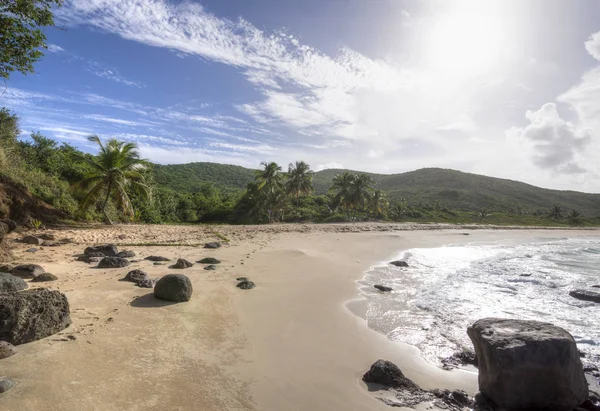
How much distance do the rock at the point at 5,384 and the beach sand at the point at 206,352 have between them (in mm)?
111

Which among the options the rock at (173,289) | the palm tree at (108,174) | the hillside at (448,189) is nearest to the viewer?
the rock at (173,289)

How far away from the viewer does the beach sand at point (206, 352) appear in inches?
150

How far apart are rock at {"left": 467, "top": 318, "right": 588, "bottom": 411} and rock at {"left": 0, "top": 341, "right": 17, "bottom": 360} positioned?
261 inches

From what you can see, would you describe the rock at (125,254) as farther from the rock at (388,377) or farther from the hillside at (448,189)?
the hillside at (448,189)

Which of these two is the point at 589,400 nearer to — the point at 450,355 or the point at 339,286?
the point at 450,355

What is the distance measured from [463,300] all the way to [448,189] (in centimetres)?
10680

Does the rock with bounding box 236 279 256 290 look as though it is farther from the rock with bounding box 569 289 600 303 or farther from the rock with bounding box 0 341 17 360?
the rock with bounding box 569 289 600 303

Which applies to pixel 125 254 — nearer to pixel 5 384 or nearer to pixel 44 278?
pixel 44 278

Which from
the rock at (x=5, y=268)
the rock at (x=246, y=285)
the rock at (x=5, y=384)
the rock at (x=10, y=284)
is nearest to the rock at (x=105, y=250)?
the rock at (x=5, y=268)

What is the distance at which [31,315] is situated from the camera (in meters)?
4.70

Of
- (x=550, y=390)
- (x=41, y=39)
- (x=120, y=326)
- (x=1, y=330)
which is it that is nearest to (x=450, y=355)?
(x=550, y=390)

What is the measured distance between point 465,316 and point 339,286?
12.1ft

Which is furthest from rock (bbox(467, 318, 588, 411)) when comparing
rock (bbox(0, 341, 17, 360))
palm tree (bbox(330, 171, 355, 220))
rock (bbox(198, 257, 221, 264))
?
palm tree (bbox(330, 171, 355, 220))

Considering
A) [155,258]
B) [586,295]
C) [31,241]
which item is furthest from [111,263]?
[586,295]
